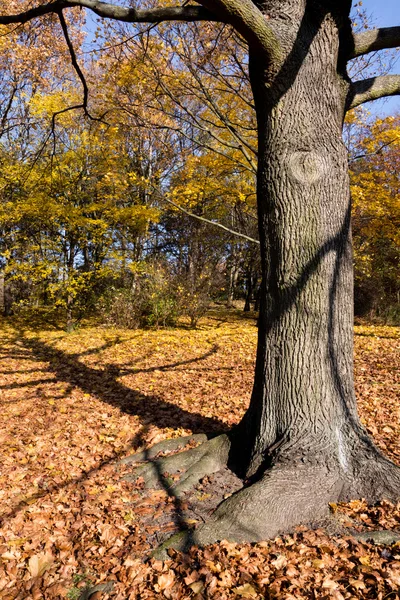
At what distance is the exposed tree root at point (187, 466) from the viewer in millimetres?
3494

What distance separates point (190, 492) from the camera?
11.1 ft

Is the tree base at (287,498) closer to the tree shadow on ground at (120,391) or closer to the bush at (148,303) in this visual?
the tree shadow on ground at (120,391)

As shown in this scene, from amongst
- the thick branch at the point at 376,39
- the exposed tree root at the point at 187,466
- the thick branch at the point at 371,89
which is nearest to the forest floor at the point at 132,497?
the exposed tree root at the point at 187,466

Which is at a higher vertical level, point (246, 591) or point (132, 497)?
point (246, 591)

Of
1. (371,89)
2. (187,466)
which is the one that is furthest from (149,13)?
(187,466)

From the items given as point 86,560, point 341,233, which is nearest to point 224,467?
point 86,560

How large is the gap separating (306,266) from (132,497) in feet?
8.28

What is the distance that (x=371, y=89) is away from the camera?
3451 millimetres

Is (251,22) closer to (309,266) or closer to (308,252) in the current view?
(308,252)

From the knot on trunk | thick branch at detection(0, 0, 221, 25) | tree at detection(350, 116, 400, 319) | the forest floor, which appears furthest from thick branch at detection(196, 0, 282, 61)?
tree at detection(350, 116, 400, 319)

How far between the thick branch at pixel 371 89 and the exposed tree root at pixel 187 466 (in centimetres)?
330

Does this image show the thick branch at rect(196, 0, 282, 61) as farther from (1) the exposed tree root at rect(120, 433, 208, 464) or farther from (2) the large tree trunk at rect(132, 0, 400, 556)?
(1) the exposed tree root at rect(120, 433, 208, 464)

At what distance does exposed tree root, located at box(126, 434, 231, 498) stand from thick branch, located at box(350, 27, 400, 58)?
12.1 ft

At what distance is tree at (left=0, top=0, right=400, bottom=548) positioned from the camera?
303 cm
